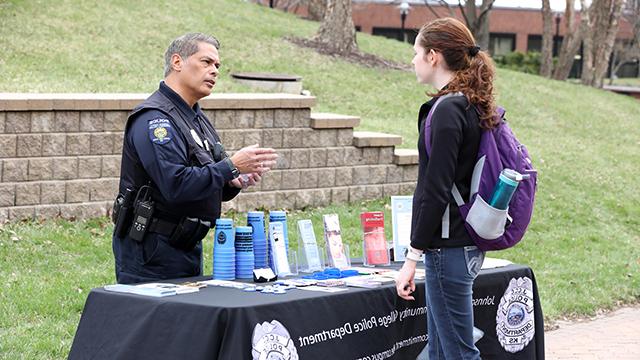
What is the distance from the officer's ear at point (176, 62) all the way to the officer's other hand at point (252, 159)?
53 centimetres

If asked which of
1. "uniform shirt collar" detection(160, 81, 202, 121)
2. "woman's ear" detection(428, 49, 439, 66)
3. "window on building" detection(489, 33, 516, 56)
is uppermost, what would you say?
"window on building" detection(489, 33, 516, 56)

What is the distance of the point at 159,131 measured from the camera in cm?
553

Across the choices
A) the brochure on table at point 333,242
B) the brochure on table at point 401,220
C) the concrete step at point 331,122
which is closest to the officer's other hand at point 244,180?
the brochure on table at point 333,242

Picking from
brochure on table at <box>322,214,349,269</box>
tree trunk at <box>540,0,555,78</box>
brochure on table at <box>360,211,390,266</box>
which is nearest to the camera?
brochure on table at <box>322,214,349,269</box>

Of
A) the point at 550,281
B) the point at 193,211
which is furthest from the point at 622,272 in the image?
the point at 193,211

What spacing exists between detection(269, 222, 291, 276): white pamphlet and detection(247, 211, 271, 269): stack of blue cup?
0.14 feet

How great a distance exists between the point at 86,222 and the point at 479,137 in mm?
6365

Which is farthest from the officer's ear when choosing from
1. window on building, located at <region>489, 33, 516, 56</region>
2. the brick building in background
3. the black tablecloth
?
window on building, located at <region>489, 33, 516, 56</region>

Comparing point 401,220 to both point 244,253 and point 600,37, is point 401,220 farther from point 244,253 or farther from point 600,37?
point 600,37

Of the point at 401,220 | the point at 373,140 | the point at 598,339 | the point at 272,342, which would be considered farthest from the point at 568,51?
the point at 272,342

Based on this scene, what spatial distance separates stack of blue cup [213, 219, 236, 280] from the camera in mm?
5812

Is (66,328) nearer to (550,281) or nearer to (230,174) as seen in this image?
(230,174)

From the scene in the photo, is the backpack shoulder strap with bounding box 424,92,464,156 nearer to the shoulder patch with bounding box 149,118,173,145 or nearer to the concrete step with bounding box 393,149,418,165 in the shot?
the shoulder patch with bounding box 149,118,173,145

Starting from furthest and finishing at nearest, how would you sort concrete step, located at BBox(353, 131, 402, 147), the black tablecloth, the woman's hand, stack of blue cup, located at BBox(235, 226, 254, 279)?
concrete step, located at BBox(353, 131, 402, 147) → stack of blue cup, located at BBox(235, 226, 254, 279) → the woman's hand → the black tablecloth
